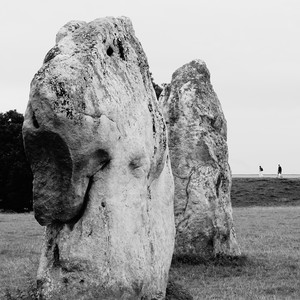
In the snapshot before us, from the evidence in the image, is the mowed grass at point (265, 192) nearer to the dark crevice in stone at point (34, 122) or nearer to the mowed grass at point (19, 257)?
the mowed grass at point (19, 257)

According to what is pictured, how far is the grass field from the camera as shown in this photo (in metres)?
12.2

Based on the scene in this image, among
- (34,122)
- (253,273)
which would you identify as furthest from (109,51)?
(253,273)

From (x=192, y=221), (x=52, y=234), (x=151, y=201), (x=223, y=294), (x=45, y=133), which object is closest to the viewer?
(x=45, y=133)

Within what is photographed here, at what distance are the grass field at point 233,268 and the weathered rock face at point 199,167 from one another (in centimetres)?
71

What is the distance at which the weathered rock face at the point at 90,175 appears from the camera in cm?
806

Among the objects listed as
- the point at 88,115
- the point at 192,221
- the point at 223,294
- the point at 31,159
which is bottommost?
the point at 223,294

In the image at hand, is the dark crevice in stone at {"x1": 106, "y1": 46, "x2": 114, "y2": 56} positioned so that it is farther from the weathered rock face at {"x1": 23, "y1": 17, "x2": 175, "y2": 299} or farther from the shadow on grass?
the shadow on grass

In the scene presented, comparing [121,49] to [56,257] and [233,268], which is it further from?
[233,268]

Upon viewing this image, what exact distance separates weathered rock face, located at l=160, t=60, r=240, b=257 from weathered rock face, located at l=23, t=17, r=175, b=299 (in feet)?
21.5

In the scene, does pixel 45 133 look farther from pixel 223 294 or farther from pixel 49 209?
pixel 223 294

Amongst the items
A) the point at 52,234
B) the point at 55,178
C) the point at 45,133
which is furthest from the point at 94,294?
the point at 45,133

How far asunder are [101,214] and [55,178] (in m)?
0.76

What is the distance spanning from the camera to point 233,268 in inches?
Result: 600

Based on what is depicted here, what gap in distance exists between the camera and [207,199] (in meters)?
16.2
